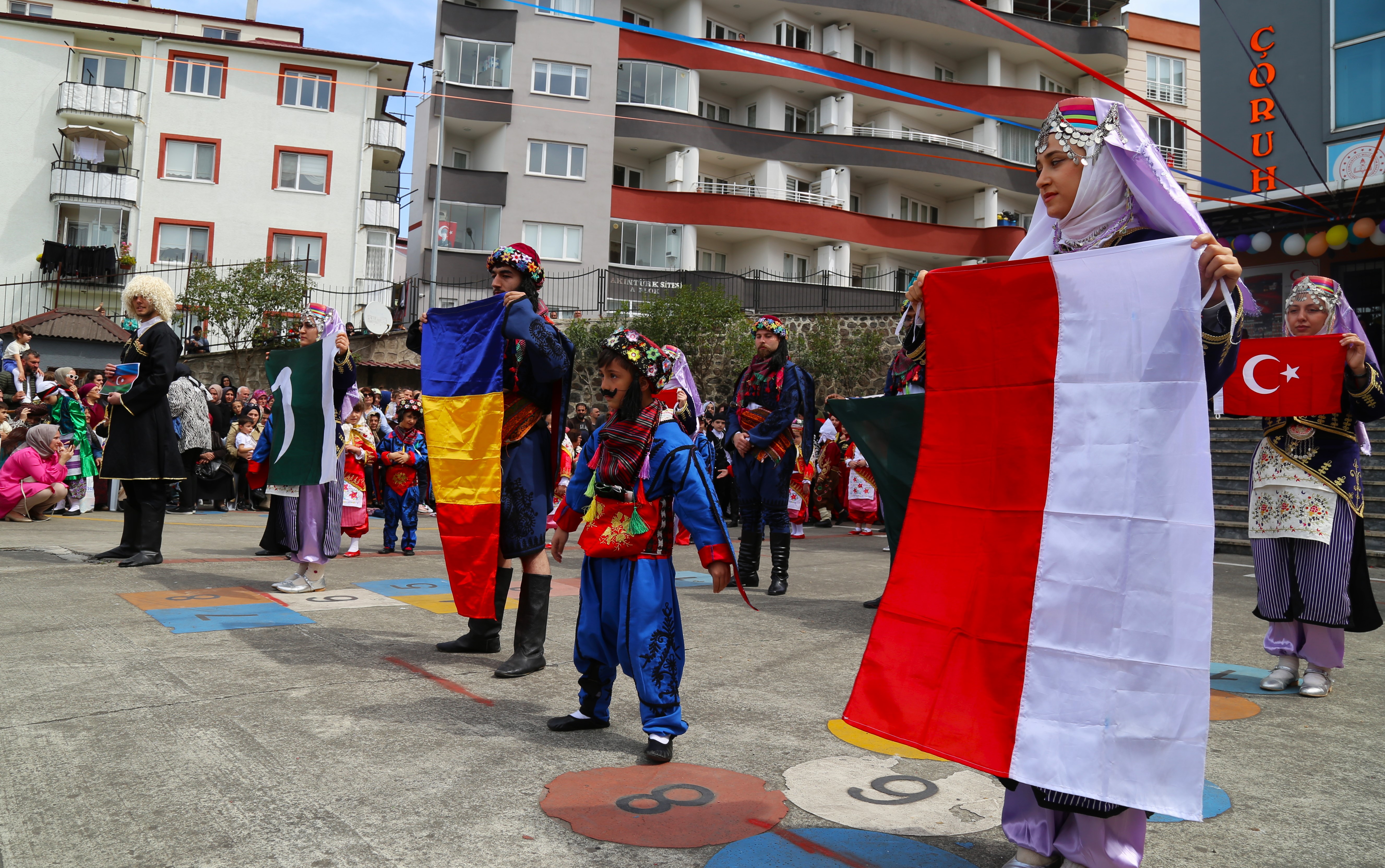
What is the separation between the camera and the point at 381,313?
1049 inches

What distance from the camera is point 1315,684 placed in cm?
518

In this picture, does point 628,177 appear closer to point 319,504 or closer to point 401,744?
point 319,504

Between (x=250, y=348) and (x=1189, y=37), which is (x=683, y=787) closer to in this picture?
(x=250, y=348)

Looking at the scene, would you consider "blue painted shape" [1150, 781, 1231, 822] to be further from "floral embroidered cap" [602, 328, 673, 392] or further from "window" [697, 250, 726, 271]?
"window" [697, 250, 726, 271]

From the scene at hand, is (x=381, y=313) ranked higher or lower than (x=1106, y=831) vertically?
higher

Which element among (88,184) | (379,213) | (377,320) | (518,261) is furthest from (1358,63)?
(88,184)

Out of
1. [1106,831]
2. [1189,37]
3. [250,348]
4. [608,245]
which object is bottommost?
[1106,831]

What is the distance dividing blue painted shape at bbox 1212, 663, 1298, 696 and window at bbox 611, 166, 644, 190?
34.0m

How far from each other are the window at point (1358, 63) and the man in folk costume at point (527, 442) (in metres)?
20.6

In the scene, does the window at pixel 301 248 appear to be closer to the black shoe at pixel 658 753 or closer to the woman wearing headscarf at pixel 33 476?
the woman wearing headscarf at pixel 33 476

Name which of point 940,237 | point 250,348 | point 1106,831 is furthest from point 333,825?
point 940,237

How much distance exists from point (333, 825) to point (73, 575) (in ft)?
18.8

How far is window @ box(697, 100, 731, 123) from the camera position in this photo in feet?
128

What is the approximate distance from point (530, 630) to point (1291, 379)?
442cm
